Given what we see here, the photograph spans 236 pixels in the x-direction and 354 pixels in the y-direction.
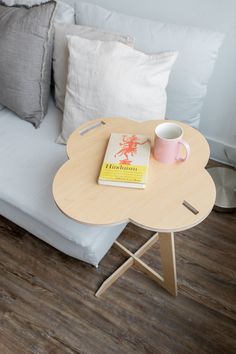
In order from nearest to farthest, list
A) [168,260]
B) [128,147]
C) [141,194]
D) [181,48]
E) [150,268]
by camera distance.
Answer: [141,194] → [128,147] → [168,260] → [181,48] → [150,268]

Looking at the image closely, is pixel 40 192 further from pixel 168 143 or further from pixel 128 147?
pixel 168 143

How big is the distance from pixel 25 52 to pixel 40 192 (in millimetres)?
603

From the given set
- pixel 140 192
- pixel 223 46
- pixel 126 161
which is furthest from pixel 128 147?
pixel 223 46

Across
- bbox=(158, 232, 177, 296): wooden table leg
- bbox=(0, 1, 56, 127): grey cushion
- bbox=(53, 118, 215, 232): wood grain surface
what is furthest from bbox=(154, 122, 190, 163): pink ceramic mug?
bbox=(0, 1, 56, 127): grey cushion

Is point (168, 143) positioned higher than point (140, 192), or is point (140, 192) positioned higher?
point (168, 143)

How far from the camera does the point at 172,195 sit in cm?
94

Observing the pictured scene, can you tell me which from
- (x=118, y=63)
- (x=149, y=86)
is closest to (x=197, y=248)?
(x=149, y=86)

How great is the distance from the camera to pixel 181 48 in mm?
1271

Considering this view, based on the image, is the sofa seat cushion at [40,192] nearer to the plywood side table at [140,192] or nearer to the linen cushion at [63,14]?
the plywood side table at [140,192]

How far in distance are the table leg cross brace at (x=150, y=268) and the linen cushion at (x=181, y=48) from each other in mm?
564

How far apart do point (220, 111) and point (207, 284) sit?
0.83m

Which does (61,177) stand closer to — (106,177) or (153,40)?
(106,177)

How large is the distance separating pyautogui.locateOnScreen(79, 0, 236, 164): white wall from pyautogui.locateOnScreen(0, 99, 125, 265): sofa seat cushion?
658 mm

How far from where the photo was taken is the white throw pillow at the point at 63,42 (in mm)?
1329
